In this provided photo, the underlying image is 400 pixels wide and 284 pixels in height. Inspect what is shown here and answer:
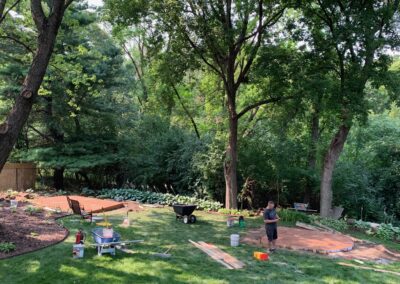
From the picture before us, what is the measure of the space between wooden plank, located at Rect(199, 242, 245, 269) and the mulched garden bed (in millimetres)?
3801

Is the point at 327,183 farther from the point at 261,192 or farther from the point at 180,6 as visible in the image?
the point at 180,6

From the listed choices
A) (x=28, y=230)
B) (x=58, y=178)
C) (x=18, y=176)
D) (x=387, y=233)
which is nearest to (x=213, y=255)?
(x=28, y=230)

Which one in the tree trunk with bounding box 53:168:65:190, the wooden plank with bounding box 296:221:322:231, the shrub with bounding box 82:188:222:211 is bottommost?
the wooden plank with bounding box 296:221:322:231

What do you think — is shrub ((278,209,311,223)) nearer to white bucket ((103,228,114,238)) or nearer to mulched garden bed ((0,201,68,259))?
white bucket ((103,228,114,238))

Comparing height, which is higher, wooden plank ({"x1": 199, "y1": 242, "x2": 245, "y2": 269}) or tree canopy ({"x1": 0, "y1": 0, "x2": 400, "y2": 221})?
tree canopy ({"x1": 0, "y1": 0, "x2": 400, "y2": 221})

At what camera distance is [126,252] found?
7.77 meters

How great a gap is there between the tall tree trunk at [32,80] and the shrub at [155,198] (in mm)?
8911

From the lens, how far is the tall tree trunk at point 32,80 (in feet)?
24.5

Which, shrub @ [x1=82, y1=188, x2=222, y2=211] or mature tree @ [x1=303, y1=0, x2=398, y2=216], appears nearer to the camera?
mature tree @ [x1=303, y1=0, x2=398, y2=216]

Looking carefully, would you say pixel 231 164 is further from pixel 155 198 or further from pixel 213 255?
pixel 213 255

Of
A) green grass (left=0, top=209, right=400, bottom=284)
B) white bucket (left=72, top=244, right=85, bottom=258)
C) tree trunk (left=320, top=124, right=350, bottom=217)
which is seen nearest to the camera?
green grass (left=0, top=209, right=400, bottom=284)

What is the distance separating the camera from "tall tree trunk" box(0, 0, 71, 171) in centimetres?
748

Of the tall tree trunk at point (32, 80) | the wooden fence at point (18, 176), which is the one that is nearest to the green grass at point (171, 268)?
the tall tree trunk at point (32, 80)

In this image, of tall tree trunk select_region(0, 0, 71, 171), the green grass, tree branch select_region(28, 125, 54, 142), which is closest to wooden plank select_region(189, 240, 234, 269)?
the green grass
